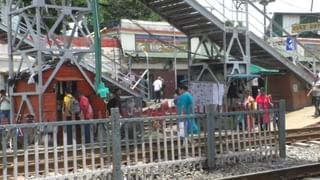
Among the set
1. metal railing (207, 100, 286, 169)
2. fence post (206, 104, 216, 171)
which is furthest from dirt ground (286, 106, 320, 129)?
fence post (206, 104, 216, 171)

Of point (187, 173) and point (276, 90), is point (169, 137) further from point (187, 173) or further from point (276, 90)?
point (276, 90)

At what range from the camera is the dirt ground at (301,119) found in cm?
2331

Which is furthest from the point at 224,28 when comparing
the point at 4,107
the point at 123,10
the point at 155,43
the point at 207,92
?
the point at 123,10

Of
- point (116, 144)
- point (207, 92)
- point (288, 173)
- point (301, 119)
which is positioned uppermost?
point (207, 92)

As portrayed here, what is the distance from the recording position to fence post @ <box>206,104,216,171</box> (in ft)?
36.5

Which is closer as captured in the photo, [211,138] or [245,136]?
[211,138]

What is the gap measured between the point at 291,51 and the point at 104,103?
35.3 feet

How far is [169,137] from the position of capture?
10602 mm

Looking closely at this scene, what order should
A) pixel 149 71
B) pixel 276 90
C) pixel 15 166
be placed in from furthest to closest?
pixel 149 71, pixel 276 90, pixel 15 166

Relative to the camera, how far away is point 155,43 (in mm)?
35469

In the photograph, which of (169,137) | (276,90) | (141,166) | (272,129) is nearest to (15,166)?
(141,166)

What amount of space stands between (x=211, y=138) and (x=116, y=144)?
2.35 m

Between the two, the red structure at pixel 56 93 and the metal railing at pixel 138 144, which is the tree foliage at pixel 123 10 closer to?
the red structure at pixel 56 93

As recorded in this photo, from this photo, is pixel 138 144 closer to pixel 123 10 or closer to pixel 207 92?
pixel 207 92
